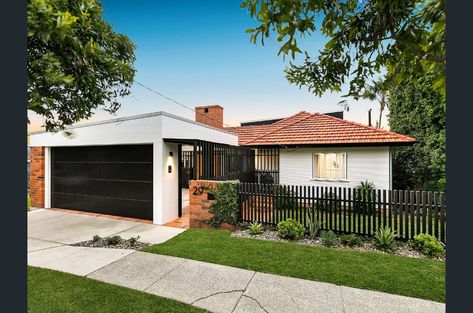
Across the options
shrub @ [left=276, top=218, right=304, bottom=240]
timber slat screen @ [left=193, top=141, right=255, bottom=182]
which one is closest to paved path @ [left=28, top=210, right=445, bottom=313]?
shrub @ [left=276, top=218, right=304, bottom=240]

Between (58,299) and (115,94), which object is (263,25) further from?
(58,299)

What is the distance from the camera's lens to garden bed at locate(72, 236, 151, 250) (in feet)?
17.8

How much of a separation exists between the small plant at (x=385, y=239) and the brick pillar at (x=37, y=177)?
13.0 metres

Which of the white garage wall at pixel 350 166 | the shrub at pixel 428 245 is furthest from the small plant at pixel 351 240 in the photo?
the white garage wall at pixel 350 166

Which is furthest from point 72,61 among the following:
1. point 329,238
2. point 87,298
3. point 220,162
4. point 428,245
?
point 428,245

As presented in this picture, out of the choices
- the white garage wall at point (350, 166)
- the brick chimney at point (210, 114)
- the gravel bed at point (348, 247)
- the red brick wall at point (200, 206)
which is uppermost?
the brick chimney at point (210, 114)

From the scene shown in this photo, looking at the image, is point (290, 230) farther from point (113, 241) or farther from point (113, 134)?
point (113, 134)

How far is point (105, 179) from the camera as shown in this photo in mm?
8789

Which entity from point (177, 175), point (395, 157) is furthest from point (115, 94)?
point (395, 157)

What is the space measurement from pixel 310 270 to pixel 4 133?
446 cm

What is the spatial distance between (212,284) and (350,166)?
342 inches

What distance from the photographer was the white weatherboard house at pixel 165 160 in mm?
7676

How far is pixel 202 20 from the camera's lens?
8.98 metres

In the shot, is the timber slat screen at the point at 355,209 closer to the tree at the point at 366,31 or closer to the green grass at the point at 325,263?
the green grass at the point at 325,263
